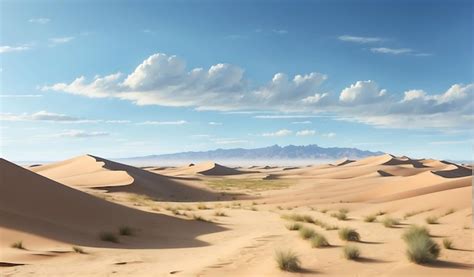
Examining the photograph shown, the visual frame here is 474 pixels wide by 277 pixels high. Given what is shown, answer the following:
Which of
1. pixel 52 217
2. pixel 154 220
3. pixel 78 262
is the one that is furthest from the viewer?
pixel 154 220

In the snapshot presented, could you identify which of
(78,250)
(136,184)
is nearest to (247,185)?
(136,184)

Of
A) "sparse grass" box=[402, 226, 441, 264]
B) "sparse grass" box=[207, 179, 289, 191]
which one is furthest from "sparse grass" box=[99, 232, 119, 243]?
"sparse grass" box=[207, 179, 289, 191]

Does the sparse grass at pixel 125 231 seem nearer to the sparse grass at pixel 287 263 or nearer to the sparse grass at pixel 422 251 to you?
the sparse grass at pixel 287 263

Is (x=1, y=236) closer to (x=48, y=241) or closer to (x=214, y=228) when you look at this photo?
(x=48, y=241)

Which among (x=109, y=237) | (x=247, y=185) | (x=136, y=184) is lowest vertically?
(x=109, y=237)

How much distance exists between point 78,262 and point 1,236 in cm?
354

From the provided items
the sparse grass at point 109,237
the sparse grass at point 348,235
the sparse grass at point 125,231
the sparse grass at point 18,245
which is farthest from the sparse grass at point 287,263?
the sparse grass at point 125,231

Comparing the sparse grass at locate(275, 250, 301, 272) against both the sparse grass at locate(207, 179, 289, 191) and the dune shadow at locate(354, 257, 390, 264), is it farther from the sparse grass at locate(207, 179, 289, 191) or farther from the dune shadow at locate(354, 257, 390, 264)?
the sparse grass at locate(207, 179, 289, 191)

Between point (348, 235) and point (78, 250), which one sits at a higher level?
point (348, 235)

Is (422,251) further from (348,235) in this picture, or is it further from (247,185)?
(247,185)

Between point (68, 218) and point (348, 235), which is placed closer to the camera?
point (348, 235)

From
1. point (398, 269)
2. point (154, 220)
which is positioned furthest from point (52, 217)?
point (398, 269)

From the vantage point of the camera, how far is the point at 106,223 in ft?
66.6

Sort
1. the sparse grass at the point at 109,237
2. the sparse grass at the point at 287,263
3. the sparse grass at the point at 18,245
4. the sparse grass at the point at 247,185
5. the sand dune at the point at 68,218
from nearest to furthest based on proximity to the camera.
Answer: the sparse grass at the point at 287,263 → the sparse grass at the point at 18,245 → the sand dune at the point at 68,218 → the sparse grass at the point at 109,237 → the sparse grass at the point at 247,185
